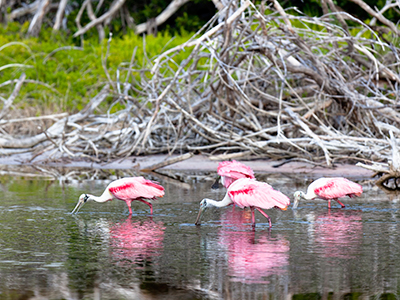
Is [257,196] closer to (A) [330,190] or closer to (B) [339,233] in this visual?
(B) [339,233]

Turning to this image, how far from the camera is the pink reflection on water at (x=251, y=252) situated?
4.21 m

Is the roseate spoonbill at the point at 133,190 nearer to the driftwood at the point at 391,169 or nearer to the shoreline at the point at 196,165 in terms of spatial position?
the driftwood at the point at 391,169

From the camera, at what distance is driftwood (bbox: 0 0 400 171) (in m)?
10.1

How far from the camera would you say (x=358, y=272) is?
13.9 ft

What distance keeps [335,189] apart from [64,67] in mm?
12940

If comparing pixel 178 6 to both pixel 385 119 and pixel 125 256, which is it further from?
pixel 125 256

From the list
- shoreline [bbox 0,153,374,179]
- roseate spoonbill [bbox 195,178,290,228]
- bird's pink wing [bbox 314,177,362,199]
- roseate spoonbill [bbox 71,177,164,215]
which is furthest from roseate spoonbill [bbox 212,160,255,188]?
shoreline [bbox 0,153,374,179]

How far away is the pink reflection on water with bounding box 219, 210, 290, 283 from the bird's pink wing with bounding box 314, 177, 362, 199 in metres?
1.07

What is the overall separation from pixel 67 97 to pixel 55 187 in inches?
307

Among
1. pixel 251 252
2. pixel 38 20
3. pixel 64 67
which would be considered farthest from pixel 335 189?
pixel 38 20

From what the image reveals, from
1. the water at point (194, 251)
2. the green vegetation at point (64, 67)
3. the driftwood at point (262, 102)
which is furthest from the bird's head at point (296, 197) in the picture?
the green vegetation at point (64, 67)

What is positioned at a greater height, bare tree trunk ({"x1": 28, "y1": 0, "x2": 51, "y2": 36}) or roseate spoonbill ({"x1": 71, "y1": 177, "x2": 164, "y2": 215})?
bare tree trunk ({"x1": 28, "y1": 0, "x2": 51, "y2": 36})

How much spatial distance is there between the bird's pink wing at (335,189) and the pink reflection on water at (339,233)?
7.8 inches

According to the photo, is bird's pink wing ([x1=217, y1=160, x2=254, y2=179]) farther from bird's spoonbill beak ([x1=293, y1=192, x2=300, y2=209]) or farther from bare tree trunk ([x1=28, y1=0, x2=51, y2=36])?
bare tree trunk ([x1=28, y1=0, x2=51, y2=36])
